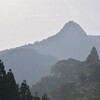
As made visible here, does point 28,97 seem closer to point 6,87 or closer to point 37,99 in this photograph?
point 37,99

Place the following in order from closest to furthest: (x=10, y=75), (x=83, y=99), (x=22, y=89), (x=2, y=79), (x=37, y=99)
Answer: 1. (x=2, y=79)
2. (x=10, y=75)
3. (x=22, y=89)
4. (x=37, y=99)
5. (x=83, y=99)

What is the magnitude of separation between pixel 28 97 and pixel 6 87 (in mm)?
17686

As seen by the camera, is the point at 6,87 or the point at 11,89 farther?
the point at 11,89

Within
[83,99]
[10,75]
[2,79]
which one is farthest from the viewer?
[83,99]

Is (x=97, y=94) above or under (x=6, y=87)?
above

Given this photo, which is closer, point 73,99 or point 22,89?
point 22,89

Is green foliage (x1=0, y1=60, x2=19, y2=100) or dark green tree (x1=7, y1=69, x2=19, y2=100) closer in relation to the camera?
green foliage (x1=0, y1=60, x2=19, y2=100)

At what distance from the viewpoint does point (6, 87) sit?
59844mm

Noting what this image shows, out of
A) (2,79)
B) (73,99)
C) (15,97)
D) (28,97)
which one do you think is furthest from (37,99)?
(73,99)

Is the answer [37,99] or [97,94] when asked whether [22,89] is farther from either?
[97,94]

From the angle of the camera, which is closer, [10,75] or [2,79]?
[2,79]

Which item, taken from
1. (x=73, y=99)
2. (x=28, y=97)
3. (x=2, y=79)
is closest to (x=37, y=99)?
(x=28, y=97)

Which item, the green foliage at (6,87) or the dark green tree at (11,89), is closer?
the green foliage at (6,87)

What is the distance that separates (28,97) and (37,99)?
4771mm
